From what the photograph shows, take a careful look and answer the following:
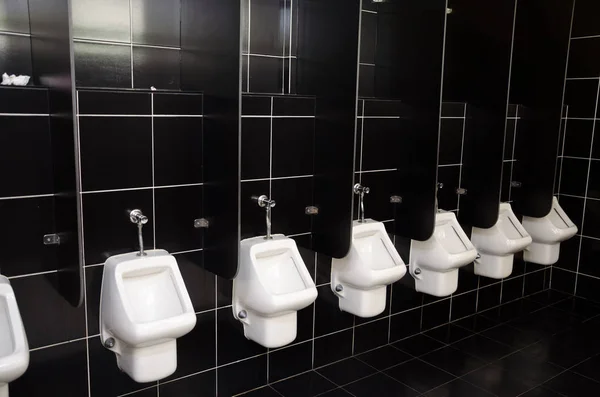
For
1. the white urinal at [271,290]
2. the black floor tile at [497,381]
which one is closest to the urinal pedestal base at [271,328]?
the white urinal at [271,290]

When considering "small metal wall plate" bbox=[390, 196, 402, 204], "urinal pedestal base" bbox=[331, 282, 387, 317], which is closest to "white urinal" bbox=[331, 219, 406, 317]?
"urinal pedestal base" bbox=[331, 282, 387, 317]

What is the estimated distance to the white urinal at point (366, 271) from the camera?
3.03 m

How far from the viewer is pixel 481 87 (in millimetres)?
3561

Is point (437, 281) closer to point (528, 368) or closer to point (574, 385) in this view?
point (528, 368)

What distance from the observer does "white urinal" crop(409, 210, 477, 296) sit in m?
3.40

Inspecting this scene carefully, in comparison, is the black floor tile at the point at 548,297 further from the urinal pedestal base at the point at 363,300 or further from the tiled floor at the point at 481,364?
the urinal pedestal base at the point at 363,300

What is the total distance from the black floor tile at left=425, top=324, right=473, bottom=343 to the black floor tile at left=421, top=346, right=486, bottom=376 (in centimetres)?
15

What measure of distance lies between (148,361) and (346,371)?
4.35 ft

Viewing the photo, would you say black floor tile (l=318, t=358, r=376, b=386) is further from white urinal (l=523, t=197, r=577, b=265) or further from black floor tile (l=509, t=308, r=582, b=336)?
white urinal (l=523, t=197, r=577, b=265)

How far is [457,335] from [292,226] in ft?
5.03

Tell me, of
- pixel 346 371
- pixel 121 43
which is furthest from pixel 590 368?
pixel 121 43

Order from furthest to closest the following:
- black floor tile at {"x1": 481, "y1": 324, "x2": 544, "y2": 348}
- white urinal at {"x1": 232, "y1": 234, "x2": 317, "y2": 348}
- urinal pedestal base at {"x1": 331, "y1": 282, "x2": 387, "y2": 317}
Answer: black floor tile at {"x1": 481, "y1": 324, "x2": 544, "y2": 348}
urinal pedestal base at {"x1": 331, "y1": 282, "x2": 387, "y2": 317}
white urinal at {"x1": 232, "y1": 234, "x2": 317, "y2": 348}

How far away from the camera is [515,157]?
13.6ft

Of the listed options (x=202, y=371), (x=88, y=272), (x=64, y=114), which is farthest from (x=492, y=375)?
(x=64, y=114)
